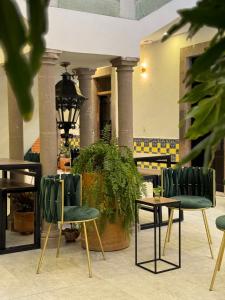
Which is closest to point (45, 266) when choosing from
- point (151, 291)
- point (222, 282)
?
point (151, 291)

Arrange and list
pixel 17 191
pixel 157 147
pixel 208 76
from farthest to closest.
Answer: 1. pixel 157 147
2. pixel 17 191
3. pixel 208 76

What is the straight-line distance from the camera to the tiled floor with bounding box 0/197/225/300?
11.4ft

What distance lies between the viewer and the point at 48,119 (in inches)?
191

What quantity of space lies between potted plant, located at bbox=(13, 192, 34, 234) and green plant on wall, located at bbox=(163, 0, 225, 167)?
4786 mm

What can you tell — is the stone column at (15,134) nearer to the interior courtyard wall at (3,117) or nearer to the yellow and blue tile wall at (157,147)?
the interior courtyard wall at (3,117)

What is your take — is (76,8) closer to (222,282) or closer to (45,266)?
(45,266)

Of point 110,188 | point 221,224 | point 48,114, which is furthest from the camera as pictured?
point 48,114

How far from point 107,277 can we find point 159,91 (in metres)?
6.05

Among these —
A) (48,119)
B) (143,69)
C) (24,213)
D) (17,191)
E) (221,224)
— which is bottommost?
(24,213)

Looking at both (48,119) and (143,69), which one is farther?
(143,69)

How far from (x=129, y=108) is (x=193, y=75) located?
17.1 feet

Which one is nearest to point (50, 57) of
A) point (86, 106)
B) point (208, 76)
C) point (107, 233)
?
point (86, 106)

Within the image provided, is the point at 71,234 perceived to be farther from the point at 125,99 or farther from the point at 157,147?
the point at 157,147

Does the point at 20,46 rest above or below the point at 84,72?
below
